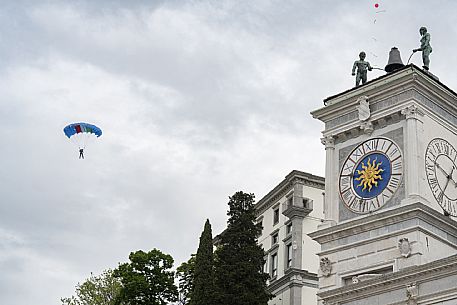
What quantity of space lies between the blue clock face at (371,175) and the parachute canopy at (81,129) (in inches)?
1066

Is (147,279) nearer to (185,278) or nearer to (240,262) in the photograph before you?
(185,278)

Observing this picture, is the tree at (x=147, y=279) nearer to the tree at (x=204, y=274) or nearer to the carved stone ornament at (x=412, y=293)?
the tree at (x=204, y=274)

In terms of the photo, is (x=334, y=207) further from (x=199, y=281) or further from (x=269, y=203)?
(x=269, y=203)

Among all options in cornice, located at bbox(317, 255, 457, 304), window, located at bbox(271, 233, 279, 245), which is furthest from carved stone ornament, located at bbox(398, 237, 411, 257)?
window, located at bbox(271, 233, 279, 245)

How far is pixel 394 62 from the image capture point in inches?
1901

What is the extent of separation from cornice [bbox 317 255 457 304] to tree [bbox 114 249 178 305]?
94.5 feet

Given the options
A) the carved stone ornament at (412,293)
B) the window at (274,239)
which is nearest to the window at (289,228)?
the window at (274,239)

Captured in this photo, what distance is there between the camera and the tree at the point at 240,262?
52.5 meters

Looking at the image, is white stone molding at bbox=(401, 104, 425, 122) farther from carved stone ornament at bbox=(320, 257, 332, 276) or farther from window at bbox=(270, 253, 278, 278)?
window at bbox=(270, 253, 278, 278)

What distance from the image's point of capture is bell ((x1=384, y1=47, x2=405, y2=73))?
48.2 meters

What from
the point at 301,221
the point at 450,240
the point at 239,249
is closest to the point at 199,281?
the point at 239,249

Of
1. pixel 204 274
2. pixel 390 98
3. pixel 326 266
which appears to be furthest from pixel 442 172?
pixel 204 274

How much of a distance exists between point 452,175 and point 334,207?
628 centimetres

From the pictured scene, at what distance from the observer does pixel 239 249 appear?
5466cm
